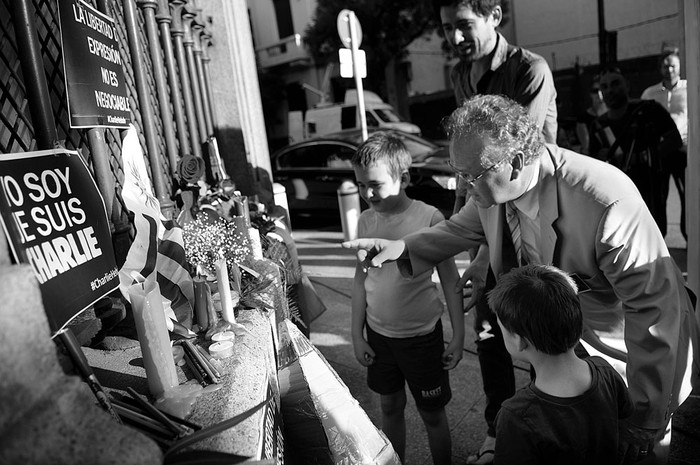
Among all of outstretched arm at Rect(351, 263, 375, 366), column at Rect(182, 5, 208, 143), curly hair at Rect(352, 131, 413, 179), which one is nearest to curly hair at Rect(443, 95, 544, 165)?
curly hair at Rect(352, 131, 413, 179)

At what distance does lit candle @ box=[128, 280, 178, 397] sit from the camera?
1.56m

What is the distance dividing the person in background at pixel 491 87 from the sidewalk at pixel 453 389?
27 cm

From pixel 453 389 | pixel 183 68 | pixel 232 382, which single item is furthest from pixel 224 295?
pixel 183 68

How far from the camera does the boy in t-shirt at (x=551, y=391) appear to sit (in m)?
1.61

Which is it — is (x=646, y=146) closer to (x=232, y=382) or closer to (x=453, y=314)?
(x=453, y=314)

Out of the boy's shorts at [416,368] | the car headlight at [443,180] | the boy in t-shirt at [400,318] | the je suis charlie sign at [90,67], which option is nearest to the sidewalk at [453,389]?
the boy in t-shirt at [400,318]

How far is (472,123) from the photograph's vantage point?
206 centimetres

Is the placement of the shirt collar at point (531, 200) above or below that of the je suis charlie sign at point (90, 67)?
below

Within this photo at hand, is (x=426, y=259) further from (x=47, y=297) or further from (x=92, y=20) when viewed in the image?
(x=92, y=20)

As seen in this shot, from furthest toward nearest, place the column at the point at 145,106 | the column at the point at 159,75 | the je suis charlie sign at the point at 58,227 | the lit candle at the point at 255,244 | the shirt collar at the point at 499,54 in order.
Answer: the column at the point at 159,75, the column at the point at 145,106, the lit candle at the point at 255,244, the shirt collar at the point at 499,54, the je suis charlie sign at the point at 58,227

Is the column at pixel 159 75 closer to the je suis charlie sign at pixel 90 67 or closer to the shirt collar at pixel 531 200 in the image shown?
the je suis charlie sign at pixel 90 67

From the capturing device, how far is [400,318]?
2.56m

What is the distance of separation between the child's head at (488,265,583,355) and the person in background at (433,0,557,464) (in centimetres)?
91

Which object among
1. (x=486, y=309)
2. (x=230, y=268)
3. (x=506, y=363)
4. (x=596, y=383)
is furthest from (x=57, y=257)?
(x=506, y=363)
